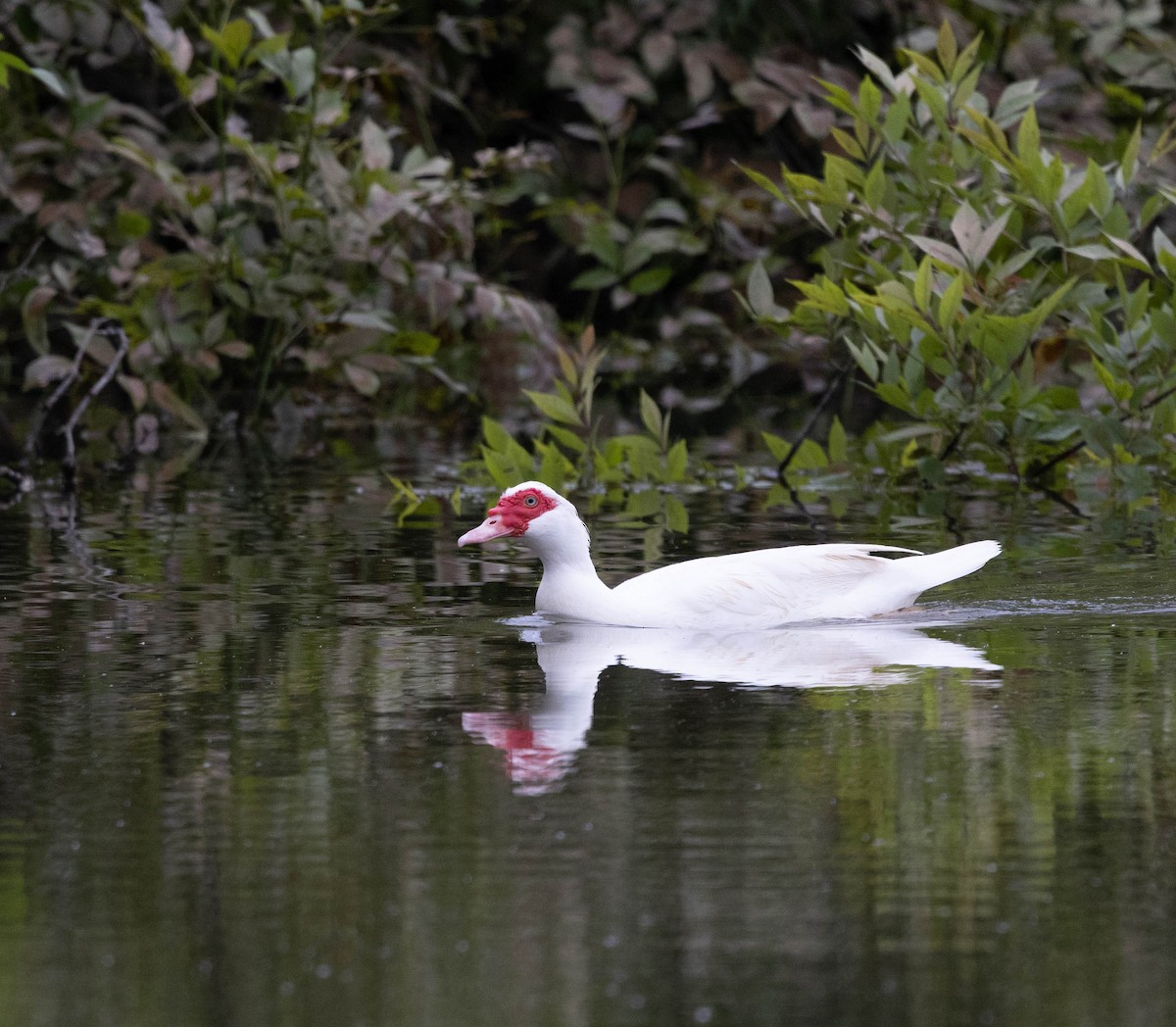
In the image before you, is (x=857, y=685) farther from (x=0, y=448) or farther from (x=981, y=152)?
(x=0, y=448)

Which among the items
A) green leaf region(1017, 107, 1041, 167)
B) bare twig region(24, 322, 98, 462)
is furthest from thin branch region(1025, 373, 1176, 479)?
bare twig region(24, 322, 98, 462)

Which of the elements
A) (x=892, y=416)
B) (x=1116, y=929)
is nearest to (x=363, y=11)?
(x=892, y=416)

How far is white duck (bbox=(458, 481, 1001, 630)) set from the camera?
321 inches

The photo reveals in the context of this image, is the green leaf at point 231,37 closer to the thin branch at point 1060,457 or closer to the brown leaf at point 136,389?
the brown leaf at point 136,389

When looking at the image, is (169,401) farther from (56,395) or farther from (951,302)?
(951,302)

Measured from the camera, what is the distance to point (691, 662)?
24.7 ft

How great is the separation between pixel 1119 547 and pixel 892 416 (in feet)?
25.4

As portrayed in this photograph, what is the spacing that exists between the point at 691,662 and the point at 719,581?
28.8 inches

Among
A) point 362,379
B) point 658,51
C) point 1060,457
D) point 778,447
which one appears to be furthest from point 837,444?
point 658,51

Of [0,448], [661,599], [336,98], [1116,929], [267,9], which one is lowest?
[1116,929]

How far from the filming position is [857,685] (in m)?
7.00

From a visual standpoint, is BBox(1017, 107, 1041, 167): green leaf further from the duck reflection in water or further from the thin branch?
the duck reflection in water

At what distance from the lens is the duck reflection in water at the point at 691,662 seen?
636 centimetres

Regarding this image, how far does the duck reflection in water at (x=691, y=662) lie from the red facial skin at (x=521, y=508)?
460mm
